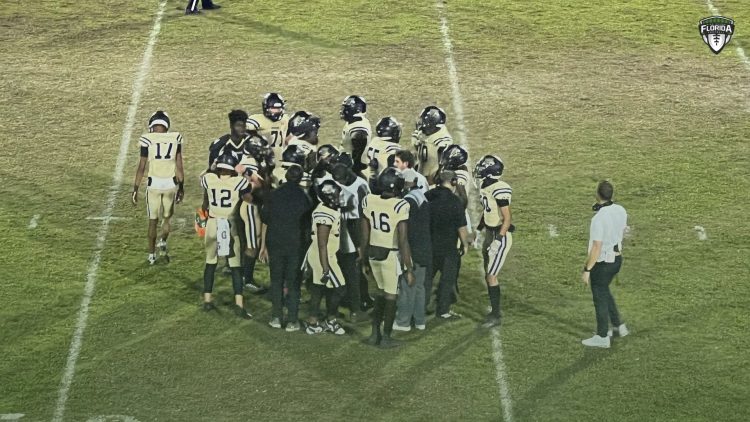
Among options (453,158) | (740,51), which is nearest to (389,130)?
(453,158)

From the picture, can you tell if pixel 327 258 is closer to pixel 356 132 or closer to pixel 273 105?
pixel 356 132

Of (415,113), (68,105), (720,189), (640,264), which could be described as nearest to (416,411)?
(640,264)

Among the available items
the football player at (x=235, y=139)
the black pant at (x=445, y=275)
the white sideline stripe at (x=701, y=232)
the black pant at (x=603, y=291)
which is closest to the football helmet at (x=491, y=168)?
the black pant at (x=445, y=275)

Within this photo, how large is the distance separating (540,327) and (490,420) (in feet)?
6.91

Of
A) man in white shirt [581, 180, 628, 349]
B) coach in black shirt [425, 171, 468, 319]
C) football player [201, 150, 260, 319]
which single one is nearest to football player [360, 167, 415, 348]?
coach in black shirt [425, 171, 468, 319]

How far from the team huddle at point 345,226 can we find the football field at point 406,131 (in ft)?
1.16

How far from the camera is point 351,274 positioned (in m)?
14.5

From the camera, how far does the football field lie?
1327 centimetres

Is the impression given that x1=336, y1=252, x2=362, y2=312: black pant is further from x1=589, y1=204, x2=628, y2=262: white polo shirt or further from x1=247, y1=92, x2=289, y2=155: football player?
x1=589, y1=204, x2=628, y2=262: white polo shirt

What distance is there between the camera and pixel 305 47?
23.6 m

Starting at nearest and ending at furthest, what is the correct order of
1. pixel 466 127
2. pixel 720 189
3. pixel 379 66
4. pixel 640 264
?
1. pixel 640 264
2. pixel 720 189
3. pixel 466 127
4. pixel 379 66

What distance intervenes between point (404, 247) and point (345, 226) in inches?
37.4

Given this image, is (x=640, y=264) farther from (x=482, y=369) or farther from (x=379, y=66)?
(x=379, y=66)

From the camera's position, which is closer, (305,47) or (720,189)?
(720,189)
